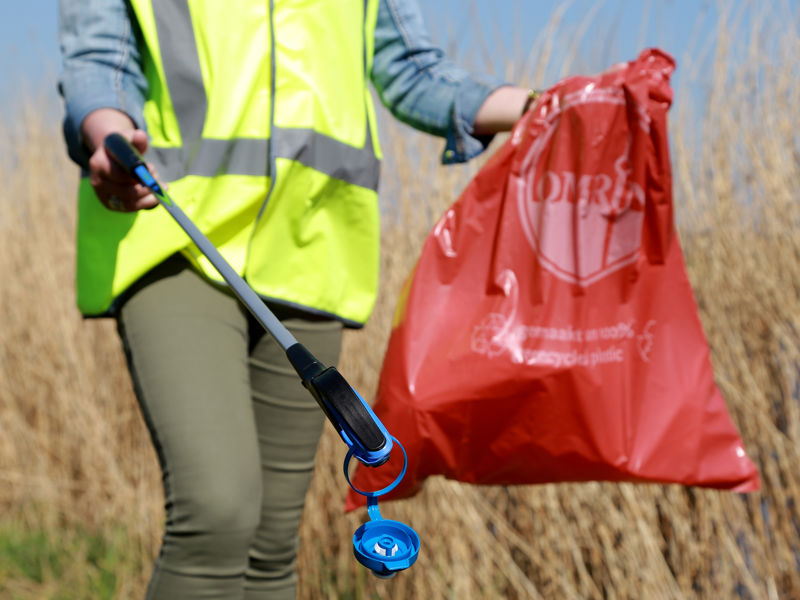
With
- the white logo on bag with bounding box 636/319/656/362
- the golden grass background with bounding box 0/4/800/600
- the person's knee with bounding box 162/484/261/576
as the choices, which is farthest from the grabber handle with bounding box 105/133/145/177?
the golden grass background with bounding box 0/4/800/600

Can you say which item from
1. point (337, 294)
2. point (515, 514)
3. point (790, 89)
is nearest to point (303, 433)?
point (337, 294)

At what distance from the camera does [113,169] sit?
0.98 metres

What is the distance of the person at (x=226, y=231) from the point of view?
106 cm

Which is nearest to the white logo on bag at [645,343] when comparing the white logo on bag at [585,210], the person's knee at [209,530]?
the white logo on bag at [585,210]

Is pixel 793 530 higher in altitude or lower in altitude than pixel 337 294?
lower

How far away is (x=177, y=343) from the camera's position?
1095mm

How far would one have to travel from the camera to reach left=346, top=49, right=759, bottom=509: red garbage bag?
4.16ft

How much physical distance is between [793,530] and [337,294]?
47.2 inches

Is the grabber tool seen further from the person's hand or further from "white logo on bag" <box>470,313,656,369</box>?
"white logo on bag" <box>470,313,656,369</box>

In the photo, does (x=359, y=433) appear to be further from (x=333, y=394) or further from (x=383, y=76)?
(x=383, y=76)

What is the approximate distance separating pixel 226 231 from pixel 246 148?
12cm

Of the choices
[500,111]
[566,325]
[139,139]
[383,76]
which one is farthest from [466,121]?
[139,139]

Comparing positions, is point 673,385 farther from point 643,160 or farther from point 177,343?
point 177,343

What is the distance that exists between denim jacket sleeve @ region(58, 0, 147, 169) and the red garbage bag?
510mm
